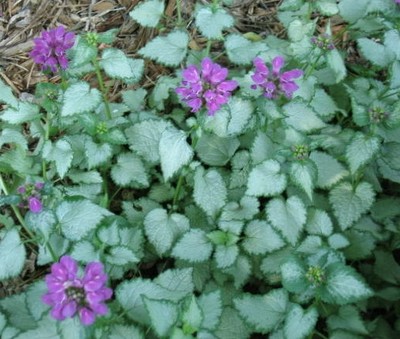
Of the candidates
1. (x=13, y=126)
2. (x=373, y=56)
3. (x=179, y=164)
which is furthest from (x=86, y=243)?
(x=373, y=56)

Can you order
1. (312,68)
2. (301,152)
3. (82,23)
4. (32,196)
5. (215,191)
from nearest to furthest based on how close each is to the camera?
(32,196) → (301,152) → (215,191) → (312,68) → (82,23)

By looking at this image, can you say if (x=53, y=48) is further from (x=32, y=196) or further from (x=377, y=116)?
(x=377, y=116)

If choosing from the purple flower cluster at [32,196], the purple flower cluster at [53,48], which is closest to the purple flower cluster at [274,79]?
the purple flower cluster at [53,48]

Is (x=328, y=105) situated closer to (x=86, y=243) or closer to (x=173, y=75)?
(x=173, y=75)

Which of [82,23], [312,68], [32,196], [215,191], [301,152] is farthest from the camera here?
[82,23]

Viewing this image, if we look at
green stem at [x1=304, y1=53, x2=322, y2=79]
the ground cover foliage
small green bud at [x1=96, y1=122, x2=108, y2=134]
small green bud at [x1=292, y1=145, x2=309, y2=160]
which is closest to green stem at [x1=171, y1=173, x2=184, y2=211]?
the ground cover foliage

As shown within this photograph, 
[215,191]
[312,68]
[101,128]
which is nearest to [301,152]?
[215,191]
